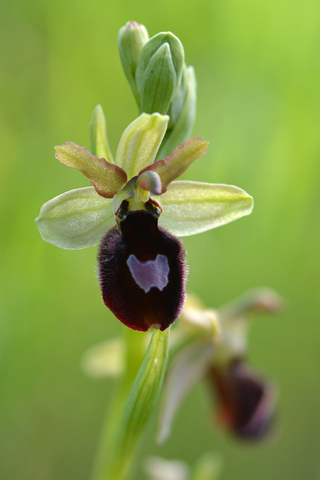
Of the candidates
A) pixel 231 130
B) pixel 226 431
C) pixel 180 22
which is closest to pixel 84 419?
pixel 226 431

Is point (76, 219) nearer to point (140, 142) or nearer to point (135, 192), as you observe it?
point (135, 192)

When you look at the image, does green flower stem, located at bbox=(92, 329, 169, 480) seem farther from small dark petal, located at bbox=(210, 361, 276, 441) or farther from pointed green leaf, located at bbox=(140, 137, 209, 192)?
small dark petal, located at bbox=(210, 361, 276, 441)

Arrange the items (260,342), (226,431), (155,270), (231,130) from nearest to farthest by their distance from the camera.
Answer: (155,270) → (226,431) → (231,130) → (260,342)

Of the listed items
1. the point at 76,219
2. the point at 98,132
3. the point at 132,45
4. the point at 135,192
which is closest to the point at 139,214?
the point at 135,192

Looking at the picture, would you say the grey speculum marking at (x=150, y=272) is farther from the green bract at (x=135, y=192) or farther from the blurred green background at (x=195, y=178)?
the blurred green background at (x=195, y=178)

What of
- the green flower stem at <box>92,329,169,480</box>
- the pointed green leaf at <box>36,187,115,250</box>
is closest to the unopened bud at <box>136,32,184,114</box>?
the pointed green leaf at <box>36,187,115,250</box>

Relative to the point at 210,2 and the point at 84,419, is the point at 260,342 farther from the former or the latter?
the point at 210,2
